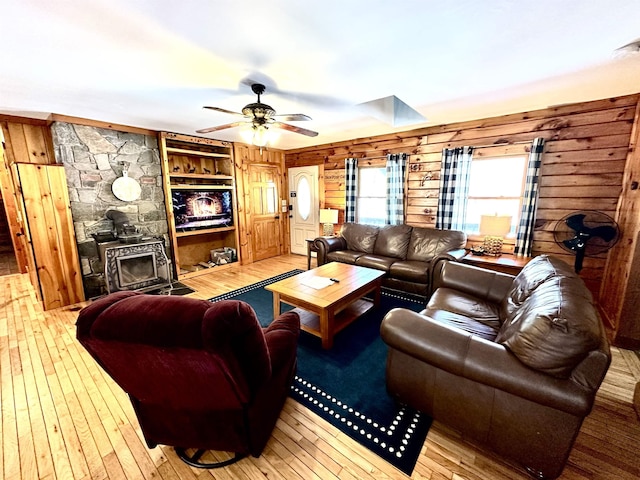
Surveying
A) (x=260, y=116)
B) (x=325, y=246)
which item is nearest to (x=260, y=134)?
(x=260, y=116)

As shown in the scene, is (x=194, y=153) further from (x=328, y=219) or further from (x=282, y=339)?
(x=282, y=339)

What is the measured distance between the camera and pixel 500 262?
2.96 meters

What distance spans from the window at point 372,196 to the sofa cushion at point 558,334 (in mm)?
3366

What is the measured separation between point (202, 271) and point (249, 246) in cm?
104

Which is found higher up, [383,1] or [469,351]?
[383,1]

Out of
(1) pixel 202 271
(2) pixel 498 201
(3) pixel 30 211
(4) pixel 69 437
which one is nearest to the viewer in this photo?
(4) pixel 69 437

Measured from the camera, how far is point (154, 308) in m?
0.96

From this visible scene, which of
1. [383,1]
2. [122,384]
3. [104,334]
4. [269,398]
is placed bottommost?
[269,398]

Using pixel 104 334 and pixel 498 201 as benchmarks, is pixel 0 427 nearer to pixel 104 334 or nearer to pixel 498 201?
pixel 104 334

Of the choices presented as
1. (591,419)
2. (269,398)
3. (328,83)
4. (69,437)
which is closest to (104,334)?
(269,398)

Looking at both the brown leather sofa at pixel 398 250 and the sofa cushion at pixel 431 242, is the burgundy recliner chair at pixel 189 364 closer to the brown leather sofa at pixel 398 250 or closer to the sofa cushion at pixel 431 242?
the brown leather sofa at pixel 398 250

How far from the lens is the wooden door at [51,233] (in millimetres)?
2967

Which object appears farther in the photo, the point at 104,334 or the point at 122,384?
the point at 122,384

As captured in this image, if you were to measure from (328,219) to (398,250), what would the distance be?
4.81ft
